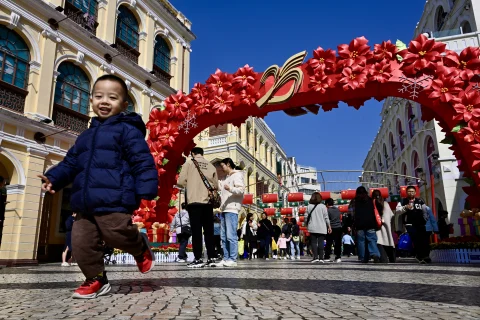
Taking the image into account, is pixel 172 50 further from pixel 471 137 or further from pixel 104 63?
pixel 471 137

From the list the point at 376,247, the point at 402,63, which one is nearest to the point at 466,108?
the point at 402,63

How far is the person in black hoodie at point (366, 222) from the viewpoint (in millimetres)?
7867

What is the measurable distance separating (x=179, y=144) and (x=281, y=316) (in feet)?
24.6

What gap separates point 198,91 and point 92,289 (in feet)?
21.8

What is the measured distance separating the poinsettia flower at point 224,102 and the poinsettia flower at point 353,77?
234 cm

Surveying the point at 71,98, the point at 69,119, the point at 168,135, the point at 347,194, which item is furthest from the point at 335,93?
the point at 347,194

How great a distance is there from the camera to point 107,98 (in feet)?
9.35

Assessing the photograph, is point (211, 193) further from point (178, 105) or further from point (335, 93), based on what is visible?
point (178, 105)

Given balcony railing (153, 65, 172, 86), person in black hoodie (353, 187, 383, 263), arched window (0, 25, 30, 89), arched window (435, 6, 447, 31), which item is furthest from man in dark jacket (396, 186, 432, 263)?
arched window (435, 6, 447, 31)

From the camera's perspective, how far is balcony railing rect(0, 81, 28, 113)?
10727mm

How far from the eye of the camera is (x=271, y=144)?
37062 mm

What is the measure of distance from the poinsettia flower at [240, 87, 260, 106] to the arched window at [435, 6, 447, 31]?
51.8ft

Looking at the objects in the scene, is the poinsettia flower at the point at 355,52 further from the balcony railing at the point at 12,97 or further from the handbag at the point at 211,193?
the balcony railing at the point at 12,97

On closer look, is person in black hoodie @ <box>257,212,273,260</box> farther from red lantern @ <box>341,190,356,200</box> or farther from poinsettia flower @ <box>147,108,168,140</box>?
red lantern @ <box>341,190,356,200</box>
